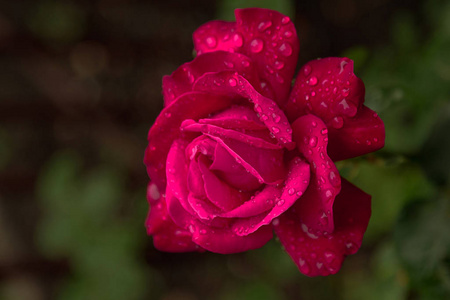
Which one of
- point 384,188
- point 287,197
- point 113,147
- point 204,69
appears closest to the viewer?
point 287,197

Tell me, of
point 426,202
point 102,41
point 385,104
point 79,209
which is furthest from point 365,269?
point 102,41

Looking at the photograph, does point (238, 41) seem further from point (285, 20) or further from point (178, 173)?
point (178, 173)

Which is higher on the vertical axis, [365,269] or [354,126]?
[354,126]

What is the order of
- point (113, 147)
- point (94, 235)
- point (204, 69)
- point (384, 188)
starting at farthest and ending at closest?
point (113, 147)
point (94, 235)
point (384, 188)
point (204, 69)

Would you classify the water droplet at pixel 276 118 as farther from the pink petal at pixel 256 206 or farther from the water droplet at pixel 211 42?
the water droplet at pixel 211 42

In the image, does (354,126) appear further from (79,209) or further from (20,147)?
(20,147)

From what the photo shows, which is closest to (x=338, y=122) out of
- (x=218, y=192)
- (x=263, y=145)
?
(x=263, y=145)

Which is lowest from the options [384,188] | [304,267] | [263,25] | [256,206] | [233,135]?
[384,188]
